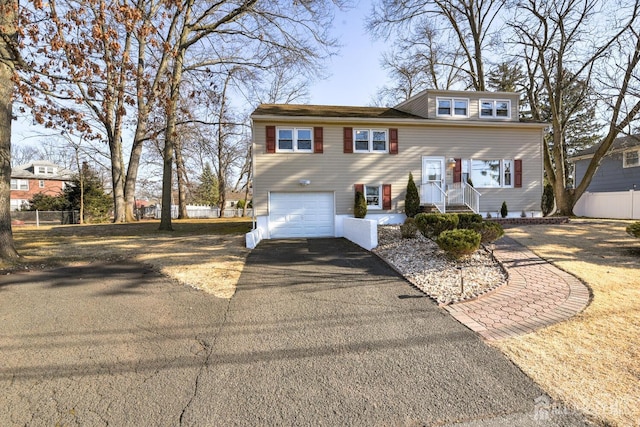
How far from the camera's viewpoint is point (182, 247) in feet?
31.7

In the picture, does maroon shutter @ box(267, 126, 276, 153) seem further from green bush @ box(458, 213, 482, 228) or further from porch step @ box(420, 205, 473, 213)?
green bush @ box(458, 213, 482, 228)

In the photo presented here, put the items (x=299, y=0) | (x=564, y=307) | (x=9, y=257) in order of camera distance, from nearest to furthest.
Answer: (x=564, y=307) → (x=9, y=257) → (x=299, y=0)

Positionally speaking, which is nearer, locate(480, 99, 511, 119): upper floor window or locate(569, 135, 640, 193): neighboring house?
locate(480, 99, 511, 119): upper floor window

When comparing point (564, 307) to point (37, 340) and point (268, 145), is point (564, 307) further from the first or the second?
point (268, 145)

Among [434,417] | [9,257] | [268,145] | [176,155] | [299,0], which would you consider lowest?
[434,417]

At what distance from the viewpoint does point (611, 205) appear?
17844 mm

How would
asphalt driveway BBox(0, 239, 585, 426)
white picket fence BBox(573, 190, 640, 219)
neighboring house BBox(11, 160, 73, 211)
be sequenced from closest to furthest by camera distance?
asphalt driveway BBox(0, 239, 585, 426), white picket fence BBox(573, 190, 640, 219), neighboring house BBox(11, 160, 73, 211)

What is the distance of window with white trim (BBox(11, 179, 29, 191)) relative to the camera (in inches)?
1395

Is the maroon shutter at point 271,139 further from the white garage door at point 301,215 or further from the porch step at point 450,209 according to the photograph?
the porch step at point 450,209

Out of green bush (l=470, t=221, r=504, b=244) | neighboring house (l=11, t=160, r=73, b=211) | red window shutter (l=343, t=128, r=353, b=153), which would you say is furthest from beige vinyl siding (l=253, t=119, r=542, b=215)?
neighboring house (l=11, t=160, r=73, b=211)

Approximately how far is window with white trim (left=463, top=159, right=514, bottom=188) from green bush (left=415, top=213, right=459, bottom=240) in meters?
7.82

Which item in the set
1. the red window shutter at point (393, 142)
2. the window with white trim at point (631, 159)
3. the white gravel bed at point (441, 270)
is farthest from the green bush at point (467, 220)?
the window with white trim at point (631, 159)

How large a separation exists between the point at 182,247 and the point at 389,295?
6.82m

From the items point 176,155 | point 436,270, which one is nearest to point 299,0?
point 436,270
